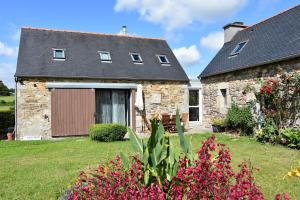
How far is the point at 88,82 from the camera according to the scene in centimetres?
1387

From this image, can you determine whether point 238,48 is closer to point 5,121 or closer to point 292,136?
point 292,136

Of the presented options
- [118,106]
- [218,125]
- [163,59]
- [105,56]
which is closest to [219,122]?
[218,125]

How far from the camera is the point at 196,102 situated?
16938 millimetres

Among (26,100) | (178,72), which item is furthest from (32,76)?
(178,72)

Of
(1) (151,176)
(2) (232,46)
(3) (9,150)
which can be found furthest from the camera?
(2) (232,46)

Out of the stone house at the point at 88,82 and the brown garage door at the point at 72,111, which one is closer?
the stone house at the point at 88,82

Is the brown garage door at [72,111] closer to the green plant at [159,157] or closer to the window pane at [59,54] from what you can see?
the window pane at [59,54]

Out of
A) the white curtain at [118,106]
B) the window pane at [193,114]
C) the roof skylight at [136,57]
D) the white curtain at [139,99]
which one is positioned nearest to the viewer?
the white curtain at [139,99]

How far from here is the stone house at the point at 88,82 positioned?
13117mm

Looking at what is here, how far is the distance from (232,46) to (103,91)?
24.1ft

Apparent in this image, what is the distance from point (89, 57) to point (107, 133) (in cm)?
511

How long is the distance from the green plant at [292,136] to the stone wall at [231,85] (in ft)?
6.93

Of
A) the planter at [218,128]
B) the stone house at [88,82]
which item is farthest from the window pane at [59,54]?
the planter at [218,128]

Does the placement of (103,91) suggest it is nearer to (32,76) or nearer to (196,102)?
(32,76)
